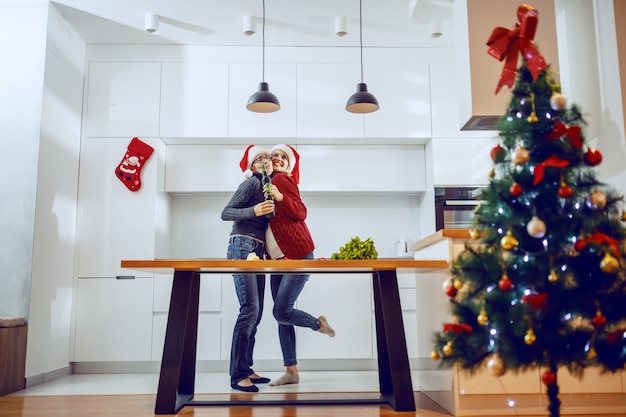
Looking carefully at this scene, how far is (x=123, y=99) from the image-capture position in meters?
4.37

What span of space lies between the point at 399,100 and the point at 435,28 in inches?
24.0

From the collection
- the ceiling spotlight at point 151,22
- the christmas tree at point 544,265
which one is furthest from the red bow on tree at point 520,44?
the ceiling spotlight at point 151,22

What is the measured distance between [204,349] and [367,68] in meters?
2.51

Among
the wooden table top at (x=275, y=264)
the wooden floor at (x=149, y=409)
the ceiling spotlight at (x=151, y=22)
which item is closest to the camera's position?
the wooden table top at (x=275, y=264)

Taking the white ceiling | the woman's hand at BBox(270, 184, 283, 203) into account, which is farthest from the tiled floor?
the white ceiling

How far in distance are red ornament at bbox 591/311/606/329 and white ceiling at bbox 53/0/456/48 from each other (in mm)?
2411

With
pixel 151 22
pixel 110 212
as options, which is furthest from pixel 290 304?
pixel 151 22

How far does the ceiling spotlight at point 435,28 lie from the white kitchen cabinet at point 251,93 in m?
1.08

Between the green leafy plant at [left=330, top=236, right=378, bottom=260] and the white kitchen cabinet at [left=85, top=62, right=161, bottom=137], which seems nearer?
the green leafy plant at [left=330, top=236, right=378, bottom=260]

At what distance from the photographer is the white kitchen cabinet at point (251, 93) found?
4.37m

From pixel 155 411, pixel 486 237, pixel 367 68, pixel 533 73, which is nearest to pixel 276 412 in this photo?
pixel 155 411

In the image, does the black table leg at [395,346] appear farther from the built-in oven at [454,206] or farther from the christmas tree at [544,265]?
the built-in oven at [454,206]

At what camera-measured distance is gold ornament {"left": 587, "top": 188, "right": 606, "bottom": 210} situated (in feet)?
5.05

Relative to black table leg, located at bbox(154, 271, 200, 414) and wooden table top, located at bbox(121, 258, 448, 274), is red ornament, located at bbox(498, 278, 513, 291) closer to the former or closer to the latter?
wooden table top, located at bbox(121, 258, 448, 274)
